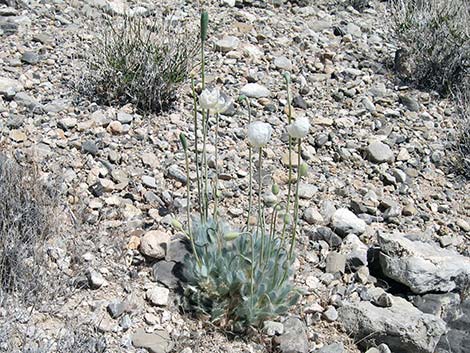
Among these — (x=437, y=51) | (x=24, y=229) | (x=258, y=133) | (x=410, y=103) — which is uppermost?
(x=258, y=133)

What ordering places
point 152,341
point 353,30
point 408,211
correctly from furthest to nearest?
1. point 353,30
2. point 408,211
3. point 152,341

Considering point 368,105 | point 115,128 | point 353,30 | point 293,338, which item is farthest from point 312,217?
point 353,30

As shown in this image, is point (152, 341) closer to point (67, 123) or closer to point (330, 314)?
point (330, 314)

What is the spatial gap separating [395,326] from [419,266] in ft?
1.38

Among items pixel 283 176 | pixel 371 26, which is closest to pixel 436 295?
pixel 283 176

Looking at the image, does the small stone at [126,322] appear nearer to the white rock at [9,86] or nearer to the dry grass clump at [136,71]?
the dry grass clump at [136,71]

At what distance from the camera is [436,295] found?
324 centimetres

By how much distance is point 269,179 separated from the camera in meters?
3.72

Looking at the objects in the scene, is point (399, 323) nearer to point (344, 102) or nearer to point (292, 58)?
Answer: point (344, 102)

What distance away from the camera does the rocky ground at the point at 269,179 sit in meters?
2.89

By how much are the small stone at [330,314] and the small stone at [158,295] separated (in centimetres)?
72

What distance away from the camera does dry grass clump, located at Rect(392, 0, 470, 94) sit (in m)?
4.82

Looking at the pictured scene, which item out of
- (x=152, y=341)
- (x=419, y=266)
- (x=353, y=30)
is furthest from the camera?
(x=353, y=30)

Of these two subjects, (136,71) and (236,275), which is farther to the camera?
(136,71)
